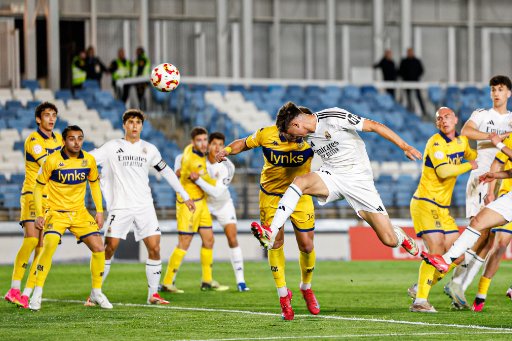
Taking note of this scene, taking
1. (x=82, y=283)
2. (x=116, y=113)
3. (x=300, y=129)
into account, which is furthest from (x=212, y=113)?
(x=300, y=129)

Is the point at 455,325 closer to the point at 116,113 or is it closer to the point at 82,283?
the point at 82,283

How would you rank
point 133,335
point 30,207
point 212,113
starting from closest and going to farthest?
1. point 133,335
2. point 30,207
3. point 212,113

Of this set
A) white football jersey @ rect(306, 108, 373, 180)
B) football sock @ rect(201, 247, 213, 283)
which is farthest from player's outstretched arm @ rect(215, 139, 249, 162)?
football sock @ rect(201, 247, 213, 283)

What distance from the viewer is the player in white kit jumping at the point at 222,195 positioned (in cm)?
1555

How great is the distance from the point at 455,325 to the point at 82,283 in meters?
7.83

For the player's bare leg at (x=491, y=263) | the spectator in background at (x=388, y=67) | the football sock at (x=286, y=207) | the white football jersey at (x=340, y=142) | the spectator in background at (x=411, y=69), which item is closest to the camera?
the football sock at (x=286, y=207)

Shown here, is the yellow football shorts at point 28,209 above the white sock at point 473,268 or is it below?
above

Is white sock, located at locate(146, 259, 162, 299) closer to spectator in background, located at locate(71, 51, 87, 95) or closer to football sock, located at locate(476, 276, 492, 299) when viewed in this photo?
football sock, located at locate(476, 276, 492, 299)

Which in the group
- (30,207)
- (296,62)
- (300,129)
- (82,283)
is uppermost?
(296,62)

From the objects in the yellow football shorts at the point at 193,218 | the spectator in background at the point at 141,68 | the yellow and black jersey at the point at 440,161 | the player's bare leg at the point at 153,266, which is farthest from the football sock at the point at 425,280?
the spectator in background at the point at 141,68

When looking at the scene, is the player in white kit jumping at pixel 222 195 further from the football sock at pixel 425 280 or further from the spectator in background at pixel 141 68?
the spectator in background at pixel 141 68

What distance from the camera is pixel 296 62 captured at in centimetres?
3350

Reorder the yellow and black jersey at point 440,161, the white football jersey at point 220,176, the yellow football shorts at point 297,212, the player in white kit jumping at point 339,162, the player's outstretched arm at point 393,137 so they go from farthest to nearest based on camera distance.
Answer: the white football jersey at point 220,176 → the yellow and black jersey at point 440,161 → the yellow football shorts at point 297,212 → the player in white kit jumping at point 339,162 → the player's outstretched arm at point 393,137

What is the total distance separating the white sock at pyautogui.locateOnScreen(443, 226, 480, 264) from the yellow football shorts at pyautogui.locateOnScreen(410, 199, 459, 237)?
40.2 inches
